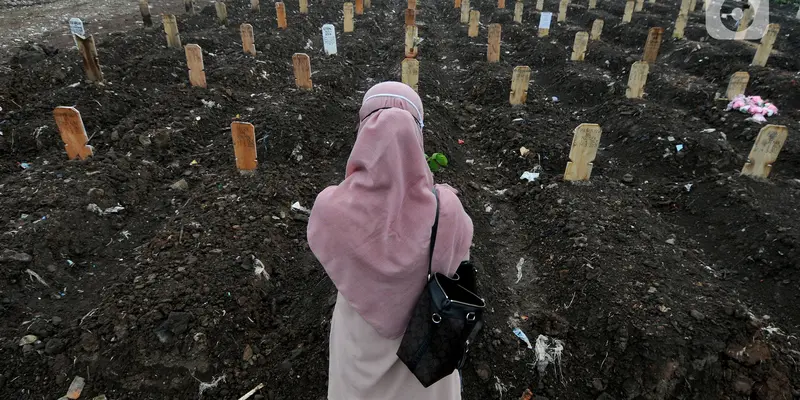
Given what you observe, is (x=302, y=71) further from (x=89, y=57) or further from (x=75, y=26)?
(x=75, y=26)

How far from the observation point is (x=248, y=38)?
8.55 meters

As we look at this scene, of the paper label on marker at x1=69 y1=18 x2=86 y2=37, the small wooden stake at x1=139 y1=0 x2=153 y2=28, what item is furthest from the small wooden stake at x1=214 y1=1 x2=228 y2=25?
the paper label on marker at x1=69 y1=18 x2=86 y2=37

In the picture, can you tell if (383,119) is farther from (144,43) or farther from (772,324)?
(144,43)

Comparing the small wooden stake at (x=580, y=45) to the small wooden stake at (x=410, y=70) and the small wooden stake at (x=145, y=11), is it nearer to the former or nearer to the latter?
the small wooden stake at (x=410, y=70)

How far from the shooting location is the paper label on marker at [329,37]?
8.62 metres

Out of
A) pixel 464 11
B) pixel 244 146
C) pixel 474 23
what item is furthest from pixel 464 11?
pixel 244 146

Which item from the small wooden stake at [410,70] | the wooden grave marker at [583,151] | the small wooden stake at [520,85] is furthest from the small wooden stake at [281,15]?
the wooden grave marker at [583,151]

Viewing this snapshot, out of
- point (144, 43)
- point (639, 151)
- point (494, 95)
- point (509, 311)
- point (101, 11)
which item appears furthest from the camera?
point (101, 11)

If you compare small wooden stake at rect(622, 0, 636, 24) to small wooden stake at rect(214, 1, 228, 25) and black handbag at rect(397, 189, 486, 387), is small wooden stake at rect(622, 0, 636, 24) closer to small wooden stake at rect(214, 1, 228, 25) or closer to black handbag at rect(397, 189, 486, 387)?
small wooden stake at rect(214, 1, 228, 25)

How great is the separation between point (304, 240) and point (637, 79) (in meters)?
5.89

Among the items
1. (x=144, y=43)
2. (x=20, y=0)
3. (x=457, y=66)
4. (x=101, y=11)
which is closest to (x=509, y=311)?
(x=457, y=66)

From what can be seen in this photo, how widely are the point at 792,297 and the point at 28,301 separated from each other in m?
6.13

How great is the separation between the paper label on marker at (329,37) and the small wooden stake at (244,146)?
4.57 meters

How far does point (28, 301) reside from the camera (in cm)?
337
